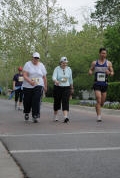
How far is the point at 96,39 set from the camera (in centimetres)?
4850

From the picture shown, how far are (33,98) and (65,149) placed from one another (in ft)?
18.2

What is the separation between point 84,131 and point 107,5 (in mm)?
56608

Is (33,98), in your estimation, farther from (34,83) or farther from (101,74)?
(101,74)

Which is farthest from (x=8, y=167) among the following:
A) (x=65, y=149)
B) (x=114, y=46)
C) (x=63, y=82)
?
(x=114, y=46)

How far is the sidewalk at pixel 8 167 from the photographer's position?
237 inches

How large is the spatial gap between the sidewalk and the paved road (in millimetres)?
89

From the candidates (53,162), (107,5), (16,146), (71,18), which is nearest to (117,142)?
(16,146)

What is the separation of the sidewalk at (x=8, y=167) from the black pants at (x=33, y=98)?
5697 millimetres

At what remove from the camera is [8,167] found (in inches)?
257

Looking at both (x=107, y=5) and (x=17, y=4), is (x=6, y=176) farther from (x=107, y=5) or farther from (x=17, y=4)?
(x=107, y=5)

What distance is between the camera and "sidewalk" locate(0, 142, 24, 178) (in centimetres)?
602

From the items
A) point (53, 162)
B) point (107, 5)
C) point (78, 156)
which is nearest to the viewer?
point (53, 162)

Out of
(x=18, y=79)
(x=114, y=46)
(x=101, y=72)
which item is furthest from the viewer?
(x=114, y=46)

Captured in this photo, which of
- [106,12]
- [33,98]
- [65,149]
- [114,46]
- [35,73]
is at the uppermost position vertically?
[106,12]
